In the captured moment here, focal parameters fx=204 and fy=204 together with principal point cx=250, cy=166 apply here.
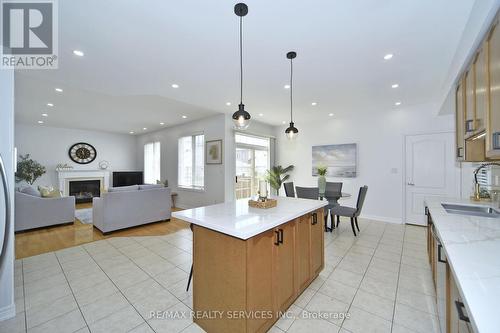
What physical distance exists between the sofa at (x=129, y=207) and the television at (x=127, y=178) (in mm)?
4087

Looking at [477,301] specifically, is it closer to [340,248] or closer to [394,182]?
[340,248]

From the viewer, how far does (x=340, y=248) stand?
3.33 m

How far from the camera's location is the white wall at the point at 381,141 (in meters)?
4.50

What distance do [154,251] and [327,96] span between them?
13.5ft

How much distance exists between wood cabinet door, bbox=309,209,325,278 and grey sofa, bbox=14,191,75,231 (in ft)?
17.6

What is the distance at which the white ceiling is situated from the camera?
5.95ft

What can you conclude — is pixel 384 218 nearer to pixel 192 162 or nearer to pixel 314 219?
pixel 314 219

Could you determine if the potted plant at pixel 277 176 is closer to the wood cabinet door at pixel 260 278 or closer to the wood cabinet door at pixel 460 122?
the wood cabinet door at pixel 460 122

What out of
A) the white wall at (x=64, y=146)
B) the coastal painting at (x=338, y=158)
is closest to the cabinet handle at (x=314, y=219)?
the coastal painting at (x=338, y=158)

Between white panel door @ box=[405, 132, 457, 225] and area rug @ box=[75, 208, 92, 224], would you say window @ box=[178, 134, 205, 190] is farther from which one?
white panel door @ box=[405, 132, 457, 225]

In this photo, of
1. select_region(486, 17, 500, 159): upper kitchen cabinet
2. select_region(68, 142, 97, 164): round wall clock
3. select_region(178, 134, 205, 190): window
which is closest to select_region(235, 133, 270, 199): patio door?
select_region(178, 134, 205, 190): window

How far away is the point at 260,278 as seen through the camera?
1.50 m

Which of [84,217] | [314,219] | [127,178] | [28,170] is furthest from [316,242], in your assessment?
[28,170]

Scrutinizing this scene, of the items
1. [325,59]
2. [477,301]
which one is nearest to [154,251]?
[477,301]
